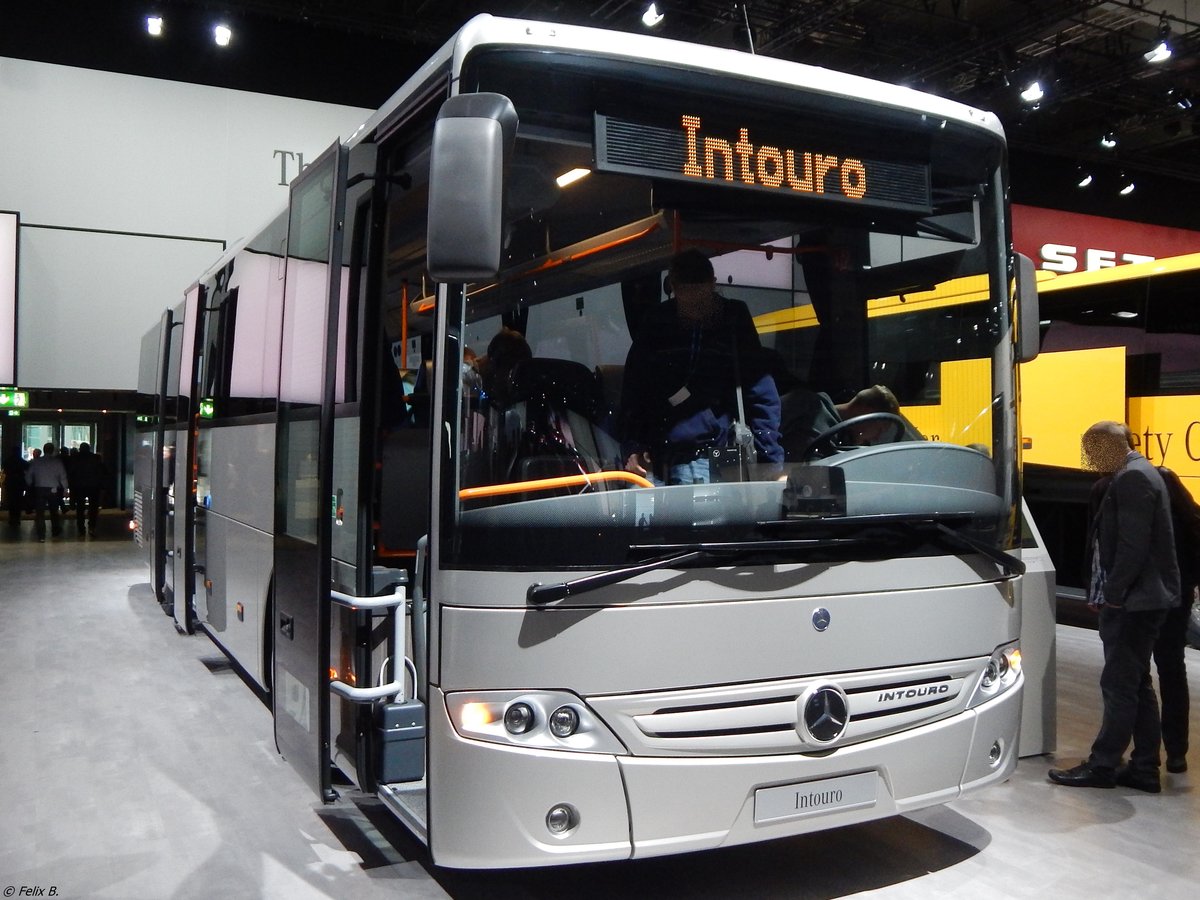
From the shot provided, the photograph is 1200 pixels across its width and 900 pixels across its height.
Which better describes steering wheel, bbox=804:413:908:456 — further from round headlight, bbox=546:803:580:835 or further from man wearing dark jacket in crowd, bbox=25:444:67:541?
man wearing dark jacket in crowd, bbox=25:444:67:541

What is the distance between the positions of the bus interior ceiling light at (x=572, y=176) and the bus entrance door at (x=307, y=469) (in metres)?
0.99

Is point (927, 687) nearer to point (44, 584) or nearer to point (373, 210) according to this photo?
point (373, 210)

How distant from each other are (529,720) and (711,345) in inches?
48.1

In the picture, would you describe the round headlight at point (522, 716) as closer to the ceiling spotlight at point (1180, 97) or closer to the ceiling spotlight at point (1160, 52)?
the ceiling spotlight at point (1160, 52)

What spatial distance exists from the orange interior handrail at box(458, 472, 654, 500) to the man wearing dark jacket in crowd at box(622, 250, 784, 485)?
79 millimetres

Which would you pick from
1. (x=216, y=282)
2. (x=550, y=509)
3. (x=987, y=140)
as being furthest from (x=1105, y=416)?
(x=550, y=509)

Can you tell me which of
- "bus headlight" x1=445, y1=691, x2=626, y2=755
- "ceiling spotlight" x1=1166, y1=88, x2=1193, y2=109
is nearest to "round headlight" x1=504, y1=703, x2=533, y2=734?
"bus headlight" x1=445, y1=691, x2=626, y2=755

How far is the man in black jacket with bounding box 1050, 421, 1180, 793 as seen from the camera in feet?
15.1

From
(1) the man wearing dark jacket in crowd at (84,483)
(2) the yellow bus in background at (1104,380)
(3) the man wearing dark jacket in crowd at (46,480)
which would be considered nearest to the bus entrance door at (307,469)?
(2) the yellow bus in background at (1104,380)

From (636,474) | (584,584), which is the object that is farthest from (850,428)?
(584,584)

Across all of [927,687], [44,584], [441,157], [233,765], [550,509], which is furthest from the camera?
[44,584]

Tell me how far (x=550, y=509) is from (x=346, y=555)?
1.18 metres

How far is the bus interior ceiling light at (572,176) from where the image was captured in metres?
3.17

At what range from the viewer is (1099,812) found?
454 centimetres
